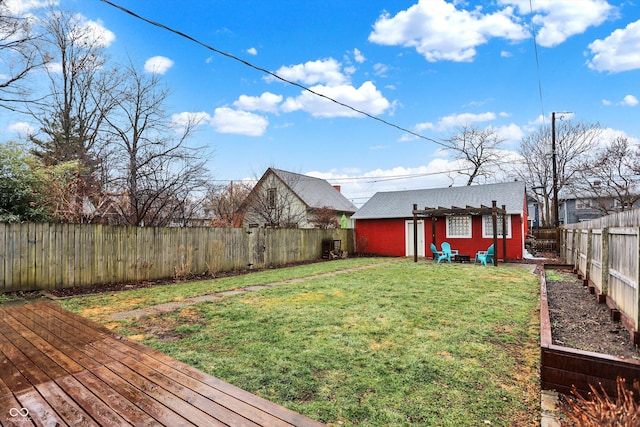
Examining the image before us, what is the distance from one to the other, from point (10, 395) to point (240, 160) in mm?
20892

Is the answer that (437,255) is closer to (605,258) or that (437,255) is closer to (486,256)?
(486,256)

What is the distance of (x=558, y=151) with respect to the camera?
2633 cm

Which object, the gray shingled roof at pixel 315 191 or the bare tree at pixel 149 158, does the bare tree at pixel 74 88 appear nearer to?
the bare tree at pixel 149 158

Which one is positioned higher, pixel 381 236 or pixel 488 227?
pixel 488 227

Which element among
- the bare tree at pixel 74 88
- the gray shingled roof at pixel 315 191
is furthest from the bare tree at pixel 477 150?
the bare tree at pixel 74 88

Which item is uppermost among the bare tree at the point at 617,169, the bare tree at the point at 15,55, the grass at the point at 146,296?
the bare tree at the point at 15,55

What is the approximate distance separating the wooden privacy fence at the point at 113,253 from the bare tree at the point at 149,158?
175cm

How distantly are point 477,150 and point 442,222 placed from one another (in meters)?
14.4

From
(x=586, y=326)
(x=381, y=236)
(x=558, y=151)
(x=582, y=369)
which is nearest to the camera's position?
(x=582, y=369)

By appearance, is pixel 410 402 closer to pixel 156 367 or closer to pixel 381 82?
pixel 156 367

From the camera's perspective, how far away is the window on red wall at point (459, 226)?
1559 cm

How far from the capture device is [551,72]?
37.9 feet

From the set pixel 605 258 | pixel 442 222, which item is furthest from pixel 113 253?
pixel 442 222

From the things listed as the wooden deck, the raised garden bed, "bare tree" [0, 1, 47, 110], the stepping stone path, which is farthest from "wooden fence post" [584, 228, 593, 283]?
"bare tree" [0, 1, 47, 110]
